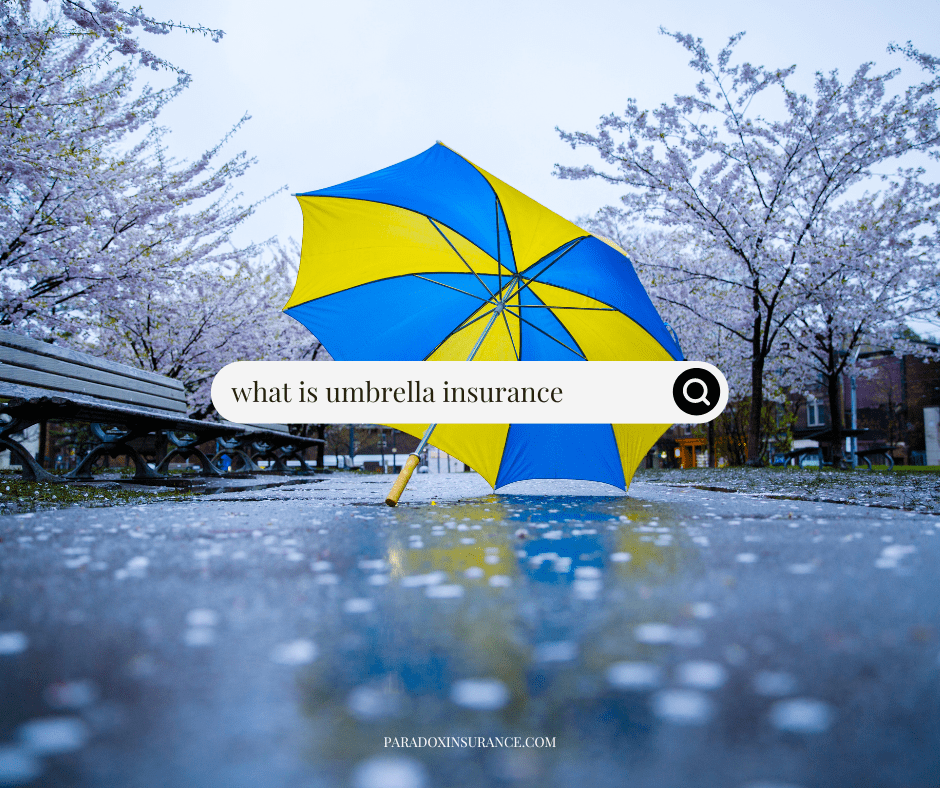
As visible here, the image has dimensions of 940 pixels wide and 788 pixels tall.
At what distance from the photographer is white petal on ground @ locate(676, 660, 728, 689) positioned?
1.06m

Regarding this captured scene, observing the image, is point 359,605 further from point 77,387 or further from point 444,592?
point 77,387

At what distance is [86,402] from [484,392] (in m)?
3.68

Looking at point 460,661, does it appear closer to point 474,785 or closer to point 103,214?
point 474,785

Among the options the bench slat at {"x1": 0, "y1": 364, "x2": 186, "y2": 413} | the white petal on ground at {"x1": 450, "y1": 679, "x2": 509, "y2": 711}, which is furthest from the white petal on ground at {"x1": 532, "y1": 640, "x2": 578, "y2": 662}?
the bench slat at {"x1": 0, "y1": 364, "x2": 186, "y2": 413}

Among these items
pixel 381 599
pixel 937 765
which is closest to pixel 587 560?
pixel 381 599

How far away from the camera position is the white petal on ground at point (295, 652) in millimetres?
1163

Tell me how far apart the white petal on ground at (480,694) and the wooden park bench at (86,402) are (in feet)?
17.1

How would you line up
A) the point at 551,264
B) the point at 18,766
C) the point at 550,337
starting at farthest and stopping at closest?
the point at 550,337 < the point at 551,264 < the point at 18,766

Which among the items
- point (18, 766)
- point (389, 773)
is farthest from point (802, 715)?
point (18, 766)

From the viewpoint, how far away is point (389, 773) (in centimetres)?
80

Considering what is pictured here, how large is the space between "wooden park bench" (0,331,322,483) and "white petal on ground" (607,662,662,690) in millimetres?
5351

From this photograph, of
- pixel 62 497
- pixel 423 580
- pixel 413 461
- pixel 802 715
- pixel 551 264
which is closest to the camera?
pixel 802 715

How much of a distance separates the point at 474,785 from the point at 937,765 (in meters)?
0.64

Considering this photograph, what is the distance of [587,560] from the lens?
224cm
